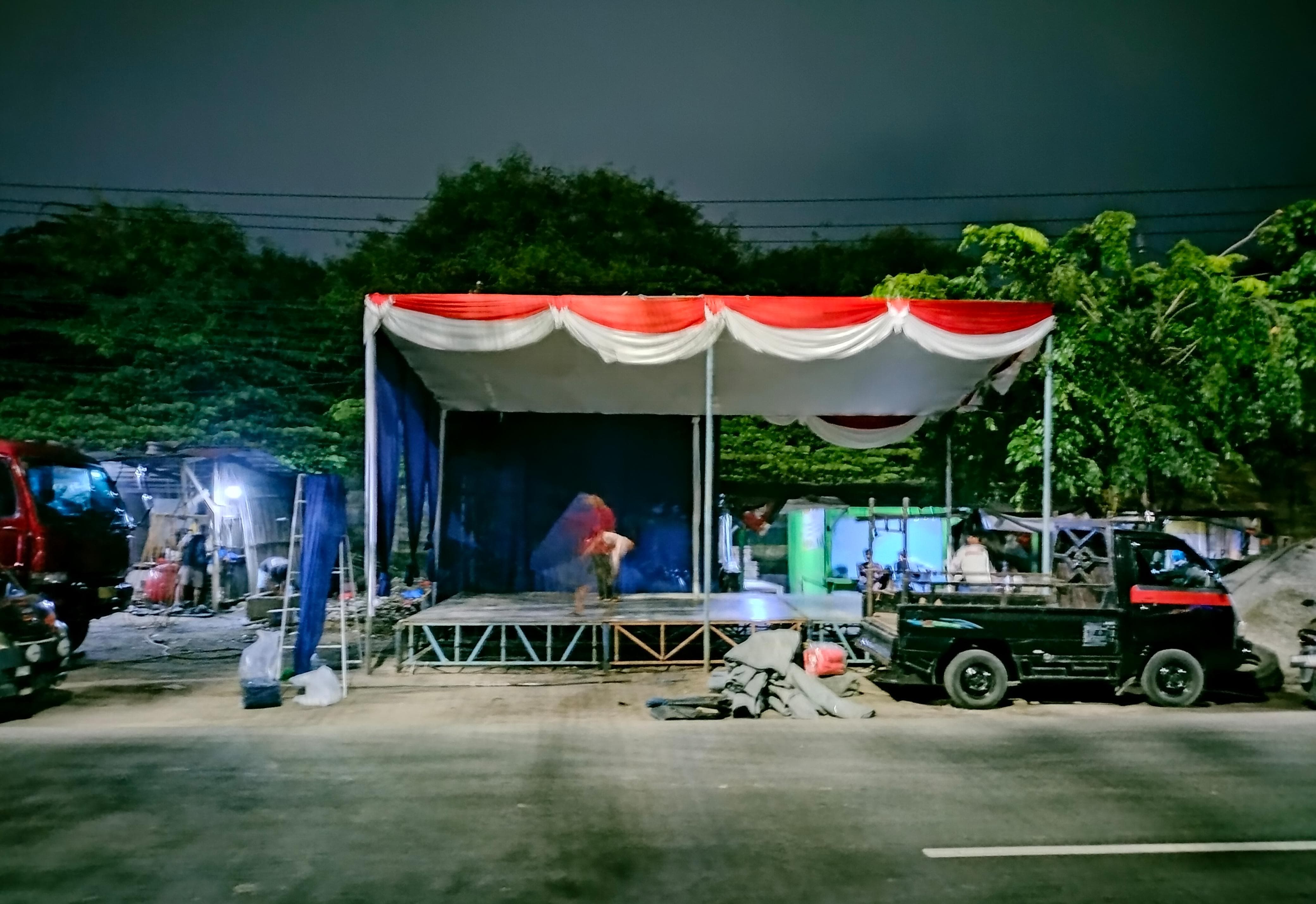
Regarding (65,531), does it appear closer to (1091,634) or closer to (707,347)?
(707,347)

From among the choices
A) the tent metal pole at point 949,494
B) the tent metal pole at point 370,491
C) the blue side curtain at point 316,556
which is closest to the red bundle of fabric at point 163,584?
the tent metal pole at point 370,491

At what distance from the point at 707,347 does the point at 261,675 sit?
18.2 ft

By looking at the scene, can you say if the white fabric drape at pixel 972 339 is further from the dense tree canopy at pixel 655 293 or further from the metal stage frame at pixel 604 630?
the metal stage frame at pixel 604 630

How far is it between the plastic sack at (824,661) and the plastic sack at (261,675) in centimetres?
535

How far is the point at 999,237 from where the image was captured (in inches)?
504

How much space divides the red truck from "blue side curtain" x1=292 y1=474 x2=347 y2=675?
4.23 metres

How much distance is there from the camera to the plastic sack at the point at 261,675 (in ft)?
29.6

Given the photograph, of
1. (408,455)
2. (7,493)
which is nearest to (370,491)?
(408,455)

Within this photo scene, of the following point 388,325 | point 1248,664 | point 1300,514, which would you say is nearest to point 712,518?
point 388,325

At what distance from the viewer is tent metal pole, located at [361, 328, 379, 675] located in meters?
9.93

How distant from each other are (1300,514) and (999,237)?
8.15m

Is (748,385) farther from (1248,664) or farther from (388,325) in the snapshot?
(1248,664)

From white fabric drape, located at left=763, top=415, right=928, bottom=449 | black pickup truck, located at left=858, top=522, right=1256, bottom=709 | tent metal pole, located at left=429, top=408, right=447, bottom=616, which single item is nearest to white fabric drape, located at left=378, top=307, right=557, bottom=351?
tent metal pole, located at left=429, top=408, right=447, bottom=616

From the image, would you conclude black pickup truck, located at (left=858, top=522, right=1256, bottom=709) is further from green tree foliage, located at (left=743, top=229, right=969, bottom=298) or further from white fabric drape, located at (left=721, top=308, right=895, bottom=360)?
green tree foliage, located at (left=743, top=229, right=969, bottom=298)
